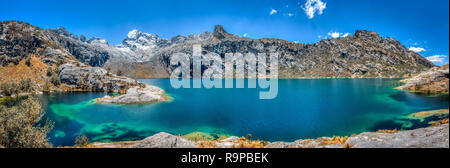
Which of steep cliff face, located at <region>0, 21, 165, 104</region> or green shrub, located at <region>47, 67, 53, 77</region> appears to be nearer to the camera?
steep cliff face, located at <region>0, 21, 165, 104</region>

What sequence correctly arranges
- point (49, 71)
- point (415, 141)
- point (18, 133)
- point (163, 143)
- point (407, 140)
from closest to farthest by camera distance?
1. point (415, 141)
2. point (407, 140)
3. point (163, 143)
4. point (18, 133)
5. point (49, 71)

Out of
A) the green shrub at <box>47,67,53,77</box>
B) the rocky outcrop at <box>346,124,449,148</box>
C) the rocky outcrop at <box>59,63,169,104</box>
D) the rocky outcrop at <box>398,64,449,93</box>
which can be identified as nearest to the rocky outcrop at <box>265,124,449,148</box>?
the rocky outcrop at <box>346,124,449,148</box>

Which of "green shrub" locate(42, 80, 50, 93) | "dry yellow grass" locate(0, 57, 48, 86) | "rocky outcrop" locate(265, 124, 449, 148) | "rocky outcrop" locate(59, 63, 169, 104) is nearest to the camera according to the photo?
"rocky outcrop" locate(265, 124, 449, 148)

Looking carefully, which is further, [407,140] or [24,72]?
[24,72]

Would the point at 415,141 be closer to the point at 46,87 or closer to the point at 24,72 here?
the point at 46,87

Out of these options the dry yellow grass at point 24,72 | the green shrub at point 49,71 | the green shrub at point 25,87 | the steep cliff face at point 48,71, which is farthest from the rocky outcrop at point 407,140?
the green shrub at point 49,71

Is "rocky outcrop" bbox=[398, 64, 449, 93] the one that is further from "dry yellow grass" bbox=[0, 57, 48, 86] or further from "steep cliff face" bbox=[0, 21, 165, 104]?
"dry yellow grass" bbox=[0, 57, 48, 86]

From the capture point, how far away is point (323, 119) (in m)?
39.3

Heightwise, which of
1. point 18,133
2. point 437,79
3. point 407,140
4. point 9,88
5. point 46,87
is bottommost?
point 18,133

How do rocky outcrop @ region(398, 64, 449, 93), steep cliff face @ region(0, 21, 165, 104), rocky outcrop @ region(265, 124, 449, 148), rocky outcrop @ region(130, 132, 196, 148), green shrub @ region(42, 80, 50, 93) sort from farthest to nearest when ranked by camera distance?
steep cliff face @ region(0, 21, 165, 104) → green shrub @ region(42, 80, 50, 93) → rocky outcrop @ region(130, 132, 196, 148) → rocky outcrop @ region(398, 64, 449, 93) → rocky outcrop @ region(265, 124, 449, 148)

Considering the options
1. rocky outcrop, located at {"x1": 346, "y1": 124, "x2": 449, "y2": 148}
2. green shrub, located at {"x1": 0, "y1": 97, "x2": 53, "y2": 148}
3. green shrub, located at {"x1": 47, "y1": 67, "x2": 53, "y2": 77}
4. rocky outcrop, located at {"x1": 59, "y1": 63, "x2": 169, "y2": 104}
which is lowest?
green shrub, located at {"x1": 0, "y1": 97, "x2": 53, "y2": 148}

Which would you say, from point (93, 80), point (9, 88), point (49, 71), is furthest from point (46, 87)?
point (9, 88)
